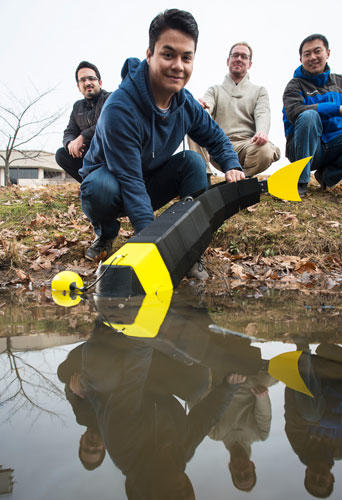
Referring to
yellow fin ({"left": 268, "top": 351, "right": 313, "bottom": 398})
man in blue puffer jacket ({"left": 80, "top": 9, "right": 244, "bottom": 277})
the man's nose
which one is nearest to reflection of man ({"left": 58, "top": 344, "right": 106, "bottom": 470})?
yellow fin ({"left": 268, "top": 351, "right": 313, "bottom": 398})

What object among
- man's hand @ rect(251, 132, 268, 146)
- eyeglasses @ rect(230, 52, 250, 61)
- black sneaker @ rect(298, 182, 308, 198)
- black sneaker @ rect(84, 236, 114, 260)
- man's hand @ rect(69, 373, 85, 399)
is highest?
eyeglasses @ rect(230, 52, 250, 61)

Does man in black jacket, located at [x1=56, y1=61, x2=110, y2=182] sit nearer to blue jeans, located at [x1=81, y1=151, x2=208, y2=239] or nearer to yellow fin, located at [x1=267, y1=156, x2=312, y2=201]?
blue jeans, located at [x1=81, y1=151, x2=208, y2=239]

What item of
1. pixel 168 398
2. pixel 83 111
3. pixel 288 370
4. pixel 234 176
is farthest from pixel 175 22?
pixel 83 111

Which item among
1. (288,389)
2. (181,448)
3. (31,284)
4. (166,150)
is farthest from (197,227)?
(181,448)

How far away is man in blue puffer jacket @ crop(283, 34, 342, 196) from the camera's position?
4.90 meters

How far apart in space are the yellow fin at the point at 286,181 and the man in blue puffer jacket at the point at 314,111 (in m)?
1.61

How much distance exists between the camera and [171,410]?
750 millimetres

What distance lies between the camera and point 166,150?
3074mm

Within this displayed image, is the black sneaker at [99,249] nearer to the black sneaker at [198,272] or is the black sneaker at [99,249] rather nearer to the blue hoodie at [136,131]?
the blue hoodie at [136,131]

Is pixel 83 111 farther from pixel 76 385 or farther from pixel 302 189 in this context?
pixel 76 385

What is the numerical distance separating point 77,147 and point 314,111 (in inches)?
121

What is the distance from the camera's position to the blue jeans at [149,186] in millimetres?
2895

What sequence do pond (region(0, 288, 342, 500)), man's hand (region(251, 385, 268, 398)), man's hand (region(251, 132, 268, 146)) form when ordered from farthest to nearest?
1. man's hand (region(251, 132, 268, 146))
2. man's hand (region(251, 385, 268, 398))
3. pond (region(0, 288, 342, 500))

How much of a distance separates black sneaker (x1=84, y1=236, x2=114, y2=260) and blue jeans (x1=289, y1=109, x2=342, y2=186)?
290 cm
